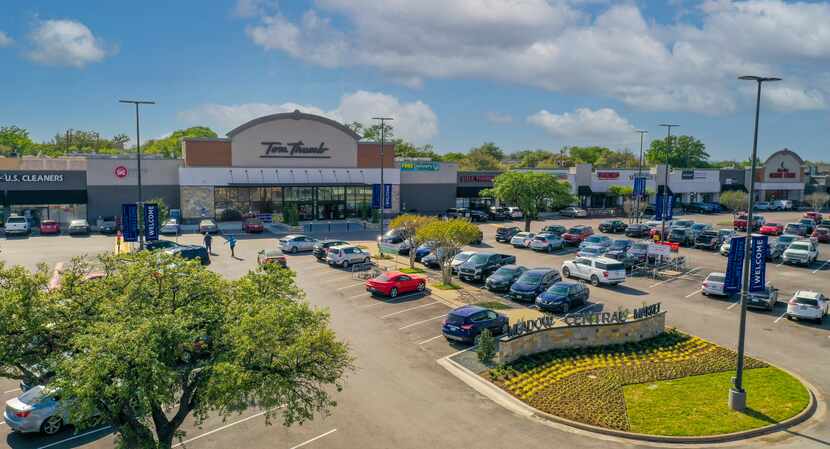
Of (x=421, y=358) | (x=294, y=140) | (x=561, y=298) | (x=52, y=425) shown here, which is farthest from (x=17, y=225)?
(x=561, y=298)

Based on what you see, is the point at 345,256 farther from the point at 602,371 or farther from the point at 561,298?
the point at 602,371

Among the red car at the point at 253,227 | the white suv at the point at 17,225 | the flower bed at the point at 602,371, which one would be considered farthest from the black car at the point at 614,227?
the white suv at the point at 17,225

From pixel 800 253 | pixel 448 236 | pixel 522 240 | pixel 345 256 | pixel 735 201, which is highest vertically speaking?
pixel 735 201

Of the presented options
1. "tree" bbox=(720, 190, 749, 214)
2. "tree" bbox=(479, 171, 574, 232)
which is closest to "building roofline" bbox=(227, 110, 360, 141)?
"tree" bbox=(479, 171, 574, 232)

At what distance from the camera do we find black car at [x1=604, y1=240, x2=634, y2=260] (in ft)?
133

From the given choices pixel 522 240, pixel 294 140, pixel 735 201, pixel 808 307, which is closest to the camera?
pixel 808 307

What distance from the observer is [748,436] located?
16812 mm

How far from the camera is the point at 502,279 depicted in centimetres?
3228

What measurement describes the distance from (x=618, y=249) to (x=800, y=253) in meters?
13.0

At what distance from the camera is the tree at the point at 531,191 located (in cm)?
5525

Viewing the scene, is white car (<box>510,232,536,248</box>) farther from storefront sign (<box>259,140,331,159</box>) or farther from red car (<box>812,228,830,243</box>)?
red car (<box>812,228,830,243</box>)

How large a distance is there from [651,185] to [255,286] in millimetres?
79620

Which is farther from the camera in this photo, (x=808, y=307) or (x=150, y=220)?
(x=150, y=220)

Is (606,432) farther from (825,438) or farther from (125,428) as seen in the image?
(125,428)
